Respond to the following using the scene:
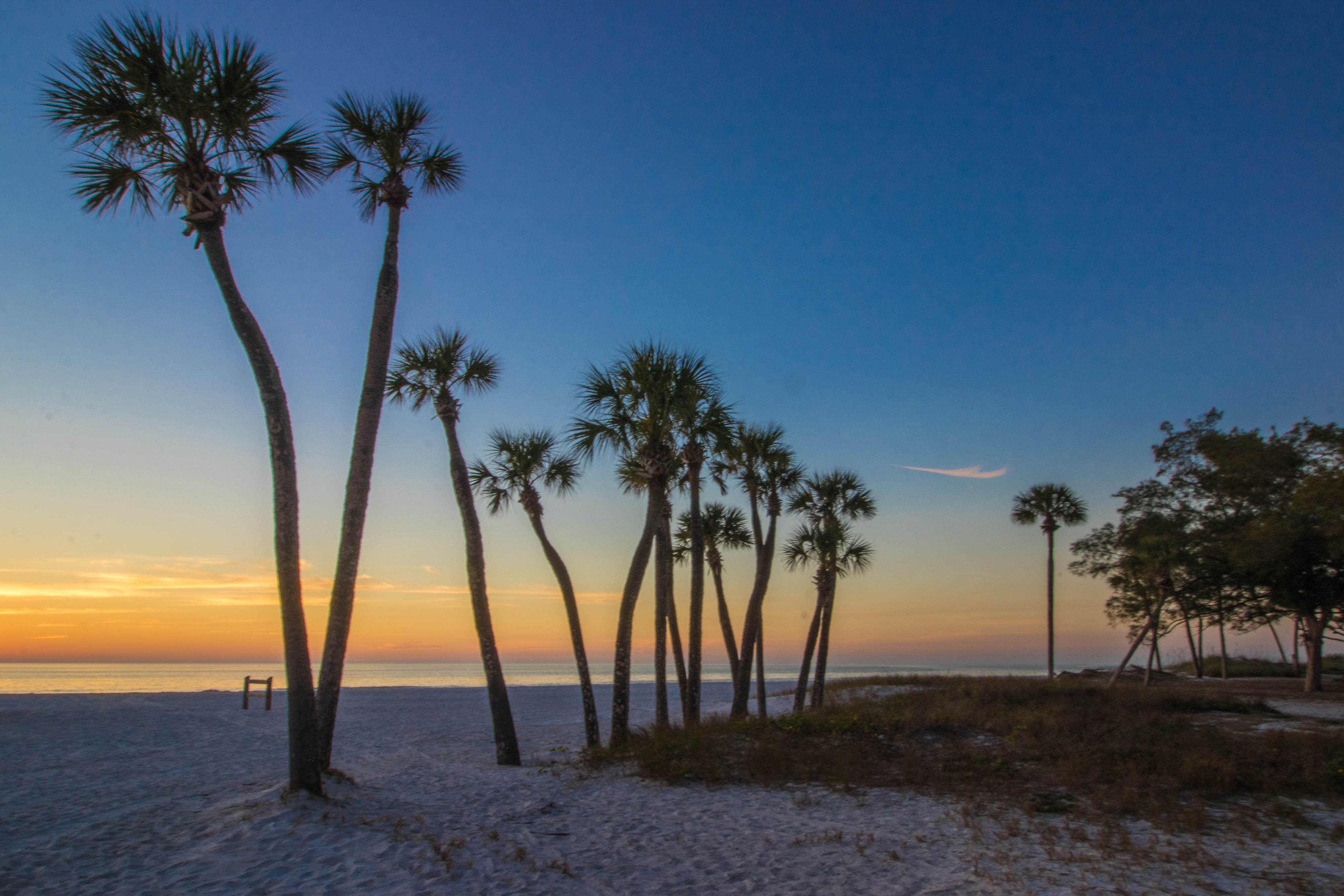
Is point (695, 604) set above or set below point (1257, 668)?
above

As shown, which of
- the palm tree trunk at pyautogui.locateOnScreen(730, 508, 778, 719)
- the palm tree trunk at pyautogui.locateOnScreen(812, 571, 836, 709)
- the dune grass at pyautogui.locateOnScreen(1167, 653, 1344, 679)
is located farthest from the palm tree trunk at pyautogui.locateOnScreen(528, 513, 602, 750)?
the dune grass at pyautogui.locateOnScreen(1167, 653, 1344, 679)

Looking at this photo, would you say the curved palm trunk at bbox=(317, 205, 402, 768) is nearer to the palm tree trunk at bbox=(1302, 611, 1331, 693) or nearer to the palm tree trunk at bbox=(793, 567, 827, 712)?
the palm tree trunk at bbox=(793, 567, 827, 712)

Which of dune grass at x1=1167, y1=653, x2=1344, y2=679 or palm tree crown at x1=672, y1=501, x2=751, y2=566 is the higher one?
palm tree crown at x1=672, y1=501, x2=751, y2=566

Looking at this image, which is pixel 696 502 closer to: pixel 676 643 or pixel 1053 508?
pixel 676 643

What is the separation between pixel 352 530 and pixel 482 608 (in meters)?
4.95

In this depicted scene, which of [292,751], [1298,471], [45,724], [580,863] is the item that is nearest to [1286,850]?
[580,863]

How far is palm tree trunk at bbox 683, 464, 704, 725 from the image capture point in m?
19.0

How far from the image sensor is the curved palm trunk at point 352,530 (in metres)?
11.2

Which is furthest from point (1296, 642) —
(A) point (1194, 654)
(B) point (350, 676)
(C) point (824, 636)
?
(B) point (350, 676)

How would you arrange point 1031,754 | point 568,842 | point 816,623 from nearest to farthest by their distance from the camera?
point 568,842
point 1031,754
point 816,623

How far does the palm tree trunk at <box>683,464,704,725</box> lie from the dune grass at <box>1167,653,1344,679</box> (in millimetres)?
43431

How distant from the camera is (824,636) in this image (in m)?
27.3

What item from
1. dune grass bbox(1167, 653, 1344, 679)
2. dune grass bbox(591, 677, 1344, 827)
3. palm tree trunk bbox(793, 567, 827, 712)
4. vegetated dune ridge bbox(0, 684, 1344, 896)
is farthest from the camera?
dune grass bbox(1167, 653, 1344, 679)

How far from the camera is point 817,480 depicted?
27469mm
